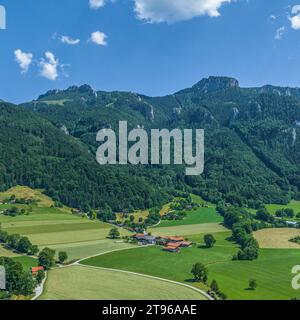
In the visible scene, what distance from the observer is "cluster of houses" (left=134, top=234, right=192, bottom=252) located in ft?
420

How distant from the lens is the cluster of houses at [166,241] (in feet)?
420

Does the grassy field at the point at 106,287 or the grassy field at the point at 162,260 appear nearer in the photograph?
the grassy field at the point at 106,287

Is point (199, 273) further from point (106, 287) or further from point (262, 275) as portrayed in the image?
point (106, 287)

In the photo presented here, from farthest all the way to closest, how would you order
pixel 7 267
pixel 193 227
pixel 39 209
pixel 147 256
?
pixel 39 209 < pixel 193 227 < pixel 147 256 < pixel 7 267

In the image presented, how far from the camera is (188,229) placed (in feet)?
555

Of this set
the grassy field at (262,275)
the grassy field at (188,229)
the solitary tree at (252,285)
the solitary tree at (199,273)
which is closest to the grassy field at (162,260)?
the solitary tree at (199,273)

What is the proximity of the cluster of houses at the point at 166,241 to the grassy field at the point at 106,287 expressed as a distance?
1432 inches

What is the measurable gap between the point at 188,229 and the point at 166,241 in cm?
3227

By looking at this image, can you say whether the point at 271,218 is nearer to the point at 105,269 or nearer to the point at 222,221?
the point at 222,221

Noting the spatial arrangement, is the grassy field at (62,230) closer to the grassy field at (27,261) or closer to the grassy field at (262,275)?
the grassy field at (27,261)
